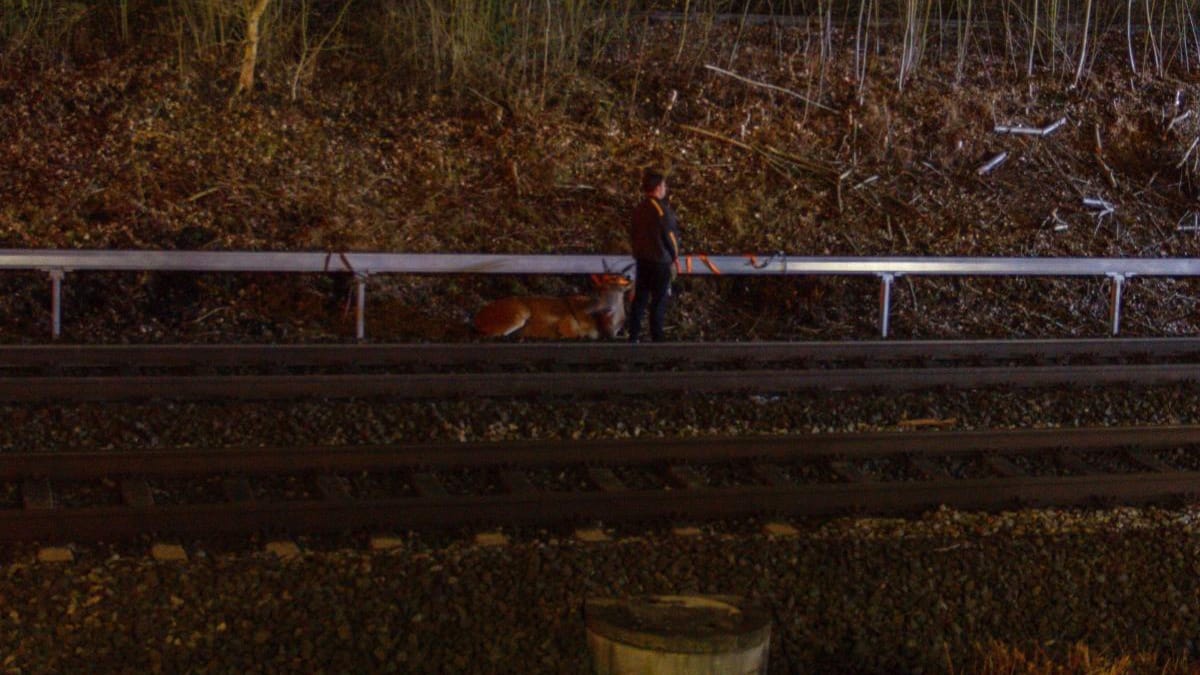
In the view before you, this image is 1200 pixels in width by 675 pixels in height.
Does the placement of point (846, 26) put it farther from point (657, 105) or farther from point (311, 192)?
point (311, 192)

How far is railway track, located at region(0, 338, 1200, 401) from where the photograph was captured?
1044cm

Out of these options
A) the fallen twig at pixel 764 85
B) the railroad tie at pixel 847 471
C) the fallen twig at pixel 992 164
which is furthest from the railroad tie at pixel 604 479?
the fallen twig at pixel 764 85

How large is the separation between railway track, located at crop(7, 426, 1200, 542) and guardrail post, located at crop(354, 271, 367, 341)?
4831 mm

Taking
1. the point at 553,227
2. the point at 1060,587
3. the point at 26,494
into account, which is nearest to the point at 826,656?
the point at 1060,587

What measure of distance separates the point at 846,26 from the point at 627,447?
15.4 meters

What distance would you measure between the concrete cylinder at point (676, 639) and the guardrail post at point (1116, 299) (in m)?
11.4

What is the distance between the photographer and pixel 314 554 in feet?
22.7

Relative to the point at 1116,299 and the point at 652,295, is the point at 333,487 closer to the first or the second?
the point at 652,295

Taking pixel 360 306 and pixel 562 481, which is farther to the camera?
pixel 360 306

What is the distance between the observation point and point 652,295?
44.0 ft

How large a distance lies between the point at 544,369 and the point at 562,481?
134 inches

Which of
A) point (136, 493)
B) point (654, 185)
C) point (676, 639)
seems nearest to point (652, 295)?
point (654, 185)

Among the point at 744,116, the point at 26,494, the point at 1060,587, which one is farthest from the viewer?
the point at 744,116

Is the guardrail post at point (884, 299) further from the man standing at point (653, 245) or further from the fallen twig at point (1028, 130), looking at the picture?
the fallen twig at point (1028, 130)
